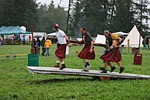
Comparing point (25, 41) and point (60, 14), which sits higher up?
point (60, 14)

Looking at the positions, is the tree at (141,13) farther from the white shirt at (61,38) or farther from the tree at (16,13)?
the white shirt at (61,38)

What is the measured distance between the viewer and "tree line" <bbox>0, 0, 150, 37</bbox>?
3497 inches

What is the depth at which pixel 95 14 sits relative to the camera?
92.5 metres

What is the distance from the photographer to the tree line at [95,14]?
88.8 metres

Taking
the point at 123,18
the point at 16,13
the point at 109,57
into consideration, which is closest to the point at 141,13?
the point at 123,18

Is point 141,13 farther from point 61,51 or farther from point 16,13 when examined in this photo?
point 61,51

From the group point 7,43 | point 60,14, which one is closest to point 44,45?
point 7,43

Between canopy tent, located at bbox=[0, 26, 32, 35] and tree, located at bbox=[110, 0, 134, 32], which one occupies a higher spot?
tree, located at bbox=[110, 0, 134, 32]

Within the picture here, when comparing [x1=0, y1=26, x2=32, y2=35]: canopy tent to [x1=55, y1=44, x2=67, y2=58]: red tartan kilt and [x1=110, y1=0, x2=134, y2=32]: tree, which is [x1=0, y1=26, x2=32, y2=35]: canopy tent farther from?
[x1=55, y1=44, x2=67, y2=58]: red tartan kilt

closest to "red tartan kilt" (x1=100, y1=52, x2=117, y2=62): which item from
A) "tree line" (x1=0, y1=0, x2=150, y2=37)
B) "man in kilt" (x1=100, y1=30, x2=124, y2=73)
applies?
"man in kilt" (x1=100, y1=30, x2=124, y2=73)

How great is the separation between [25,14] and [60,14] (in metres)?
51.4

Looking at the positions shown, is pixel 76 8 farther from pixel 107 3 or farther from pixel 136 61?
pixel 136 61

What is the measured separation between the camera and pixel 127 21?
89.5 metres

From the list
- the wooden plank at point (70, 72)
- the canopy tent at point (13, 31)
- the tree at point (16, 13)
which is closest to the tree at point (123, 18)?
the tree at point (16, 13)
